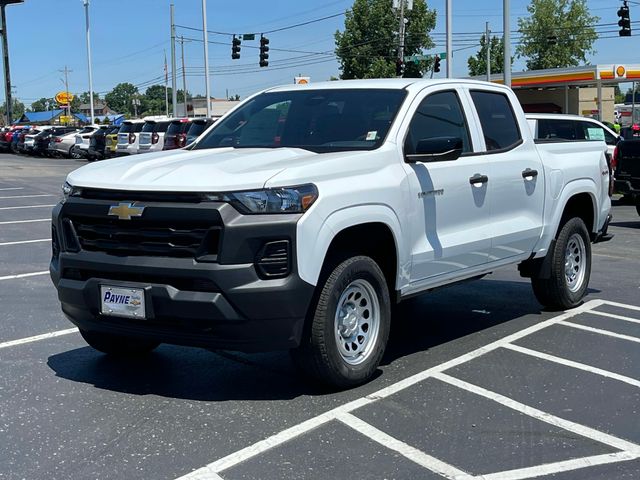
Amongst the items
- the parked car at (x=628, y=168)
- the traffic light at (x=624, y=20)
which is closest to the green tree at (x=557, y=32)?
the traffic light at (x=624, y=20)

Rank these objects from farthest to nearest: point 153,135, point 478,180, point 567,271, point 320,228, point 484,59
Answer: point 484,59 < point 153,135 < point 567,271 < point 478,180 < point 320,228

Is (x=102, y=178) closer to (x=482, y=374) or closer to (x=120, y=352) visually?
(x=120, y=352)

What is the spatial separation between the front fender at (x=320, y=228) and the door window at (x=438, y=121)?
685mm

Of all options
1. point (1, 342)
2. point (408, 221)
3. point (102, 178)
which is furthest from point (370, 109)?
point (1, 342)

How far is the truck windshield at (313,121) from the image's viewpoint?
19.5 ft

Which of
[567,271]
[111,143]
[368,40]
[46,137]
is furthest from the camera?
[368,40]

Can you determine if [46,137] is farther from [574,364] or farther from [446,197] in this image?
[574,364]

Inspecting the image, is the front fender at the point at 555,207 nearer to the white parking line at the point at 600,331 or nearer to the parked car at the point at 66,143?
the white parking line at the point at 600,331

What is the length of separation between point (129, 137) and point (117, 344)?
85.6ft

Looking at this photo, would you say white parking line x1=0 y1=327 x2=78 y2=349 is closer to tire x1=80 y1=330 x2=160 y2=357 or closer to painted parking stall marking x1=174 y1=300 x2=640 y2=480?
tire x1=80 y1=330 x2=160 y2=357

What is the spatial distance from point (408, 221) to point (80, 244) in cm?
213

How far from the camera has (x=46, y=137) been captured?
43.9m

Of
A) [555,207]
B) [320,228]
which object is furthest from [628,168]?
[320,228]

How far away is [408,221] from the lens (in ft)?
18.7
